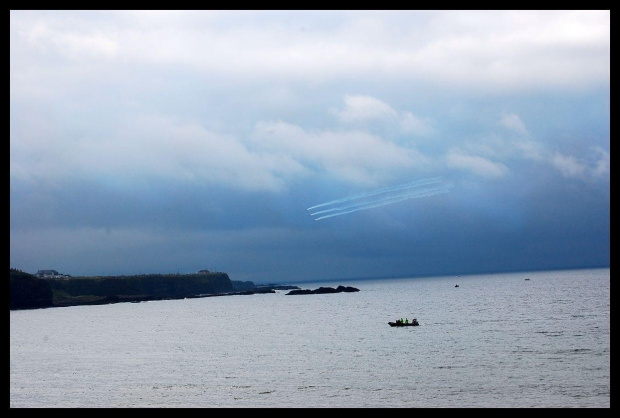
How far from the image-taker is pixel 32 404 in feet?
158

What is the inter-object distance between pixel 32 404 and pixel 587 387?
4032 cm

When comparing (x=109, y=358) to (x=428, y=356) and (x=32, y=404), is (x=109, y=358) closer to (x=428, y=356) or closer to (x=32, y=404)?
(x=32, y=404)

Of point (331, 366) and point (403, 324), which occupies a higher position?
point (403, 324)

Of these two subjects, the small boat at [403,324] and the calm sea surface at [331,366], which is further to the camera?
the small boat at [403,324]

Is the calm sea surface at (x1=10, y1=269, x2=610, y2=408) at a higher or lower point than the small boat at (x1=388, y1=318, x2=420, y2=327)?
lower

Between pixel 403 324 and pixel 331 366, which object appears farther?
pixel 403 324

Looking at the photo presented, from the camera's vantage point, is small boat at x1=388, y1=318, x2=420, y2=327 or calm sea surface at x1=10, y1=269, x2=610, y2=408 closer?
calm sea surface at x1=10, y1=269, x2=610, y2=408

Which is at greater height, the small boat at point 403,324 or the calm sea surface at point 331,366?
the small boat at point 403,324
